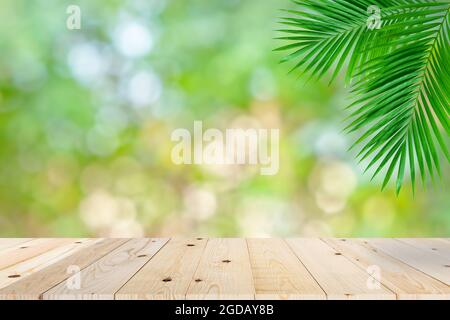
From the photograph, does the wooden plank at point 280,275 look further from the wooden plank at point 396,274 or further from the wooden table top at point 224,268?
the wooden plank at point 396,274

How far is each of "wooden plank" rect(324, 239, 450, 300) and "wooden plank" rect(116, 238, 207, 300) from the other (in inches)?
20.6

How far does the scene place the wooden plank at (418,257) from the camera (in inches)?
55.7

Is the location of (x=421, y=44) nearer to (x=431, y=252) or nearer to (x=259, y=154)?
(x=431, y=252)

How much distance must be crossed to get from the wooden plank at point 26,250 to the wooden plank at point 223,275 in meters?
0.60

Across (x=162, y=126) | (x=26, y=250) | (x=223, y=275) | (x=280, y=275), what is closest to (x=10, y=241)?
→ (x=26, y=250)

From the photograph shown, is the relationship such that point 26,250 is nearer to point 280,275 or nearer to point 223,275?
point 223,275

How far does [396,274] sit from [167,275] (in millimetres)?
647

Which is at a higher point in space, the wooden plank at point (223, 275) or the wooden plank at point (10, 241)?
the wooden plank at point (223, 275)

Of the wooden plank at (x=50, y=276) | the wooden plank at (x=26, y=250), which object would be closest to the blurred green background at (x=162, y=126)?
the wooden plank at (x=26, y=250)

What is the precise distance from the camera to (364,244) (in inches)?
76.7

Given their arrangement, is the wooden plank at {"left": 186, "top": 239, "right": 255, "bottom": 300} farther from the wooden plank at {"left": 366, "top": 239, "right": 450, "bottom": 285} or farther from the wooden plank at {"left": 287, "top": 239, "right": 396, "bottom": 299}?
the wooden plank at {"left": 366, "top": 239, "right": 450, "bottom": 285}

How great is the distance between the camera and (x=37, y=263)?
1.55 meters
